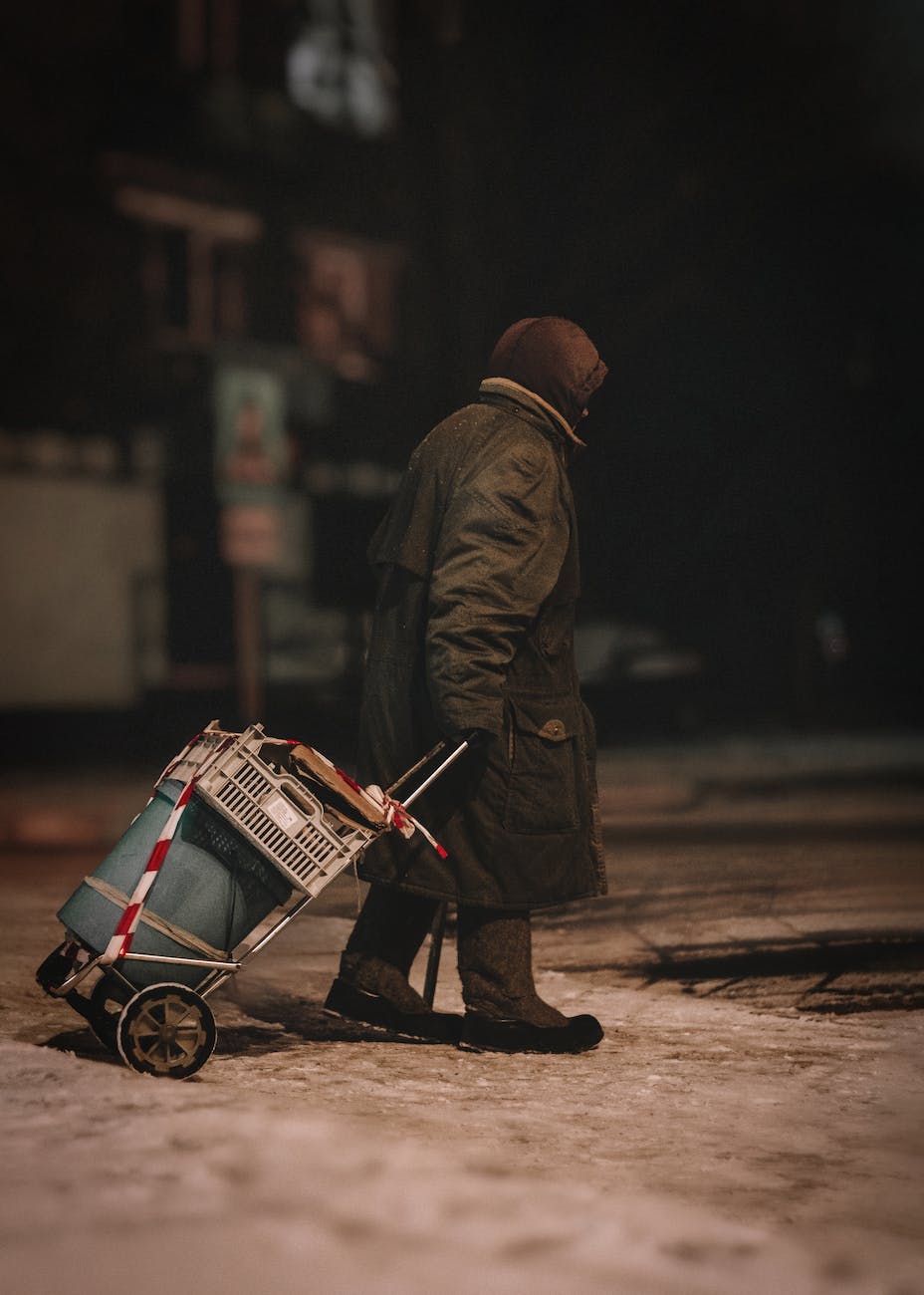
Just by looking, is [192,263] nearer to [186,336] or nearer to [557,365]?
[186,336]

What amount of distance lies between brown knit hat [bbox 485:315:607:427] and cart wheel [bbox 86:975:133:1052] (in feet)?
7.02

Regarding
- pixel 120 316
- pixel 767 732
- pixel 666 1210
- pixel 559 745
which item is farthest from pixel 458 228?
pixel 666 1210

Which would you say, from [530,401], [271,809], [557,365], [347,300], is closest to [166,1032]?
[271,809]

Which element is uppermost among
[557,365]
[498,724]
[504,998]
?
[557,365]

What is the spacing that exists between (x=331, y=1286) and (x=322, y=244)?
21663 millimetres

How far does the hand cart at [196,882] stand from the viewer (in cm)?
443

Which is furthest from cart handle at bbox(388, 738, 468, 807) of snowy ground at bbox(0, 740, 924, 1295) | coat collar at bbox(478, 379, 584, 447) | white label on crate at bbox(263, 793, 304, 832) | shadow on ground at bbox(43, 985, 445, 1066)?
coat collar at bbox(478, 379, 584, 447)

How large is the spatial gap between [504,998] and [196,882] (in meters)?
1.11

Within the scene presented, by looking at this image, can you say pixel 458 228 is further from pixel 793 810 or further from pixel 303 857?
pixel 303 857

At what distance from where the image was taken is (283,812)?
A: 4.47 m

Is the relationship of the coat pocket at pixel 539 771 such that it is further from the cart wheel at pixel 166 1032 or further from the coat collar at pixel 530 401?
the cart wheel at pixel 166 1032

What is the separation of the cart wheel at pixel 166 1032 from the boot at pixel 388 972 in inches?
30.6

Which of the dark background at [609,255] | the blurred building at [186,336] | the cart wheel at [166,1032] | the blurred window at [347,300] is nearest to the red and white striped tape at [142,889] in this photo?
the cart wheel at [166,1032]

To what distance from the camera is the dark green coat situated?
4793 mm
